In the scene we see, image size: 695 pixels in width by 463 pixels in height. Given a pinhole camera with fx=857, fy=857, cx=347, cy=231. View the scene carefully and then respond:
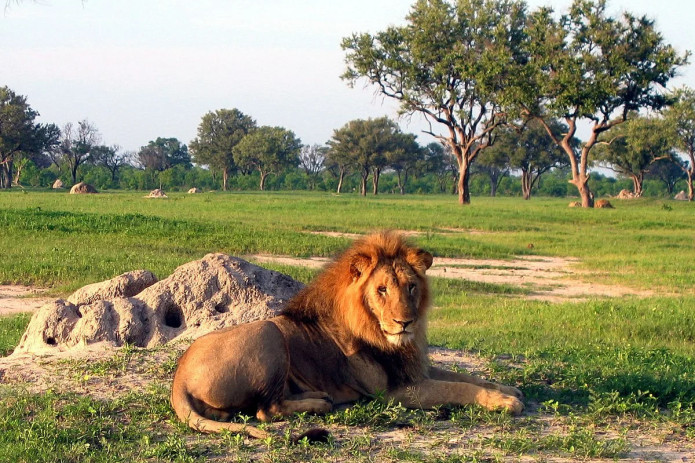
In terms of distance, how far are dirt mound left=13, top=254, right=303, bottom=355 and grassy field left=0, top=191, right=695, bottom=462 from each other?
0.78 m

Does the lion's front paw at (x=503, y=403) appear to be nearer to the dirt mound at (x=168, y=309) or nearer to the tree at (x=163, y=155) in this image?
the dirt mound at (x=168, y=309)

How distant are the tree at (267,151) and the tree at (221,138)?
9.95ft

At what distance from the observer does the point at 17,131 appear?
218 ft

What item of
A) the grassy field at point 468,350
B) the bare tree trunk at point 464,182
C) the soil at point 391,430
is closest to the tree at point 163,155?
the bare tree trunk at point 464,182

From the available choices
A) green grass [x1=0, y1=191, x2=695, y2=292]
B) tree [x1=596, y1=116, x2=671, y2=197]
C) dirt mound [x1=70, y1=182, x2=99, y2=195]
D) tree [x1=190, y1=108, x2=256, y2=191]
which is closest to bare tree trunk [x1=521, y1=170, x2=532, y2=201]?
tree [x1=596, y1=116, x2=671, y2=197]

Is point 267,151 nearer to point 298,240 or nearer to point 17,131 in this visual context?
point 17,131

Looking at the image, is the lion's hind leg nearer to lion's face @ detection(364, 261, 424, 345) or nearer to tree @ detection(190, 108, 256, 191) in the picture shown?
lion's face @ detection(364, 261, 424, 345)

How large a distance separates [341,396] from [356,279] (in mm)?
784

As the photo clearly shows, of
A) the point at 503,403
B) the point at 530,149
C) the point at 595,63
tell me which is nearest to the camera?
the point at 503,403

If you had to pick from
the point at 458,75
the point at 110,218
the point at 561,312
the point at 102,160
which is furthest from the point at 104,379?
the point at 102,160

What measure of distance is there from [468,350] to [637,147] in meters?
59.7

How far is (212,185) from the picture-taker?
90.8 m

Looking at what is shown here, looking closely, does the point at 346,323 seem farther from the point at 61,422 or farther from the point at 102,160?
the point at 102,160

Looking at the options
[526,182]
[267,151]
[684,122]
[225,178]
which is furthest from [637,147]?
[225,178]
